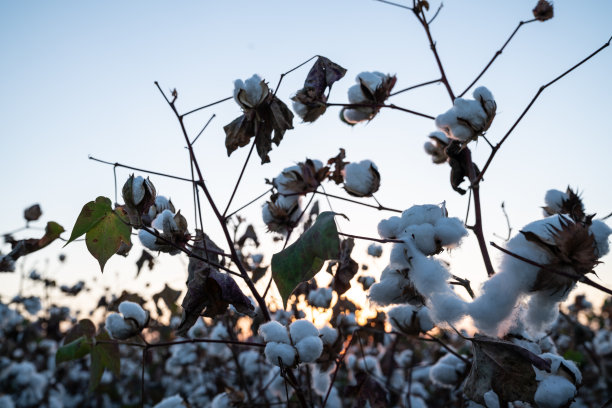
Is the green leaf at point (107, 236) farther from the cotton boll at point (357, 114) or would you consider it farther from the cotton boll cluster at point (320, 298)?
the cotton boll cluster at point (320, 298)

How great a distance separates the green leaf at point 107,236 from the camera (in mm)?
1060

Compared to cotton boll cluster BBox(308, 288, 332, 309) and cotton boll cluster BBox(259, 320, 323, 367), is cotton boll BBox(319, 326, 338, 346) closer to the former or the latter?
cotton boll cluster BBox(259, 320, 323, 367)

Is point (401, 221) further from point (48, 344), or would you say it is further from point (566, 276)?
point (48, 344)

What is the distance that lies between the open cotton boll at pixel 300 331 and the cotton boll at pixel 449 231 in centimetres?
39

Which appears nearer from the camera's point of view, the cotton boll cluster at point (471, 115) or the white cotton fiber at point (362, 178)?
the cotton boll cluster at point (471, 115)

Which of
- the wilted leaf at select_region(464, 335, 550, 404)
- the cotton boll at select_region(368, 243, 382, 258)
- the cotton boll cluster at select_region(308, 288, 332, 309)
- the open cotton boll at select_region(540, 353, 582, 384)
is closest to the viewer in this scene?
the wilted leaf at select_region(464, 335, 550, 404)

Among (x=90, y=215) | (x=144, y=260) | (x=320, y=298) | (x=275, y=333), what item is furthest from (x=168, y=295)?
(x=275, y=333)

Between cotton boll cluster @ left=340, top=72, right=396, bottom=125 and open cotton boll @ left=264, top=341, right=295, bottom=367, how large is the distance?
24.4 inches

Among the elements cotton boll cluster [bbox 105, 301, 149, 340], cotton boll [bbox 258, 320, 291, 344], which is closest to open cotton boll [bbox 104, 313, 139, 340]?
cotton boll cluster [bbox 105, 301, 149, 340]

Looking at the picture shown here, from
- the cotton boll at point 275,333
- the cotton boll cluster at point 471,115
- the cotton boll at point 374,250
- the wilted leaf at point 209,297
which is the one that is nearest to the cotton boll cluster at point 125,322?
the wilted leaf at point 209,297

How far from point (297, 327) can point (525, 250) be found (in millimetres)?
533

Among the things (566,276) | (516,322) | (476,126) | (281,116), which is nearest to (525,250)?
(566,276)

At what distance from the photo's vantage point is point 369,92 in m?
1.13

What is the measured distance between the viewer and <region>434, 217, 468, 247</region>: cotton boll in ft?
2.61
